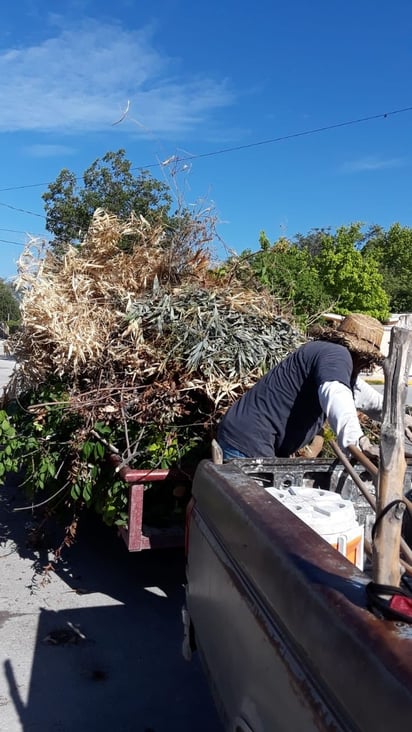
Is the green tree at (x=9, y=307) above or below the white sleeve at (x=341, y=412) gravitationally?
above

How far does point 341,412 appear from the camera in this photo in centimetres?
304

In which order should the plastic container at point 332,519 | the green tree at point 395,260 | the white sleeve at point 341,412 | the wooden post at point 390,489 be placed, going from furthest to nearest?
1. the green tree at point 395,260
2. the white sleeve at point 341,412
3. the plastic container at point 332,519
4. the wooden post at point 390,489

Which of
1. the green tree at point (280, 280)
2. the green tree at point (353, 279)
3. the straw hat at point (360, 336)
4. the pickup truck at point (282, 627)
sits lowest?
the pickup truck at point (282, 627)

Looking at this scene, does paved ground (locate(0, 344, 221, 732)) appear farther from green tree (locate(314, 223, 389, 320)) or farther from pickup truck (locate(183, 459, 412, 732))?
green tree (locate(314, 223, 389, 320))

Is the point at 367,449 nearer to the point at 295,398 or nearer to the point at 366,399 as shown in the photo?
the point at 295,398

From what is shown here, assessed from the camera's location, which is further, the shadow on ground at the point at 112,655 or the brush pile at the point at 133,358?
the brush pile at the point at 133,358

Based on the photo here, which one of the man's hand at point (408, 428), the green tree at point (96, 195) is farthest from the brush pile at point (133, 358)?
the green tree at point (96, 195)

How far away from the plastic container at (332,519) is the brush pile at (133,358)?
1.54 m

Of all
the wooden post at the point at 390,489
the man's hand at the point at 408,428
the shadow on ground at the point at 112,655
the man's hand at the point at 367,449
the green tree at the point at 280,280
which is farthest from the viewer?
the green tree at the point at 280,280

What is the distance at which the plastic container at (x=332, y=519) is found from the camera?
258 cm

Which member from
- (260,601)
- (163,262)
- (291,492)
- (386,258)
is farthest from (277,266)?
(386,258)

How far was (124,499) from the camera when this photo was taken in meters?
4.22

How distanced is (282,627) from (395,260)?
4558 cm

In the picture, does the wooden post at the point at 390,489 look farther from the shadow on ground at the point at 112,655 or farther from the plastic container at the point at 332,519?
the shadow on ground at the point at 112,655
